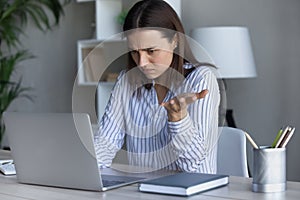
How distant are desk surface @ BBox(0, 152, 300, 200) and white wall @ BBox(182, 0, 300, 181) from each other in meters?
1.66

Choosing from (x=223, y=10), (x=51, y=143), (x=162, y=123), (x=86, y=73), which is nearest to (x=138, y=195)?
(x=51, y=143)

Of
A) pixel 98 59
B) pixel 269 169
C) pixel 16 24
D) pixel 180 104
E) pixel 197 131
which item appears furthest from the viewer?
pixel 16 24

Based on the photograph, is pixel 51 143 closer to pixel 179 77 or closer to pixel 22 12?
pixel 179 77

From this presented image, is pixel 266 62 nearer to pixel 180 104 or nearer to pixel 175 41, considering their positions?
pixel 175 41

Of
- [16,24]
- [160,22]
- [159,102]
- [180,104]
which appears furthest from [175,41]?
[16,24]

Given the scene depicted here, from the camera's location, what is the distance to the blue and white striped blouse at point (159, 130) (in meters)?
1.78

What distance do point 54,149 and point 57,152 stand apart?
0.01 metres

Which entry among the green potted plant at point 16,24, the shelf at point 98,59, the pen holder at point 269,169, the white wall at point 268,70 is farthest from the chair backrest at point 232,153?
the green potted plant at point 16,24

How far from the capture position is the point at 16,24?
188 inches

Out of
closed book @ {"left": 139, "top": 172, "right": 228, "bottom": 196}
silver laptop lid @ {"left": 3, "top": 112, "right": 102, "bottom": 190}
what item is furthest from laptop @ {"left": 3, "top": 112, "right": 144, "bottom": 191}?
closed book @ {"left": 139, "top": 172, "right": 228, "bottom": 196}

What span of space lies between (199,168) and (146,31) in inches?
18.6

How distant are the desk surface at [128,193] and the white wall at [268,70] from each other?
1.66m

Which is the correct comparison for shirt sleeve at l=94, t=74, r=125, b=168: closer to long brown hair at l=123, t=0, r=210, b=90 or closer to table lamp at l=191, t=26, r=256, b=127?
long brown hair at l=123, t=0, r=210, b=90

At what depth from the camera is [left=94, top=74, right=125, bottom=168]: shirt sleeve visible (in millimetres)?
1987
